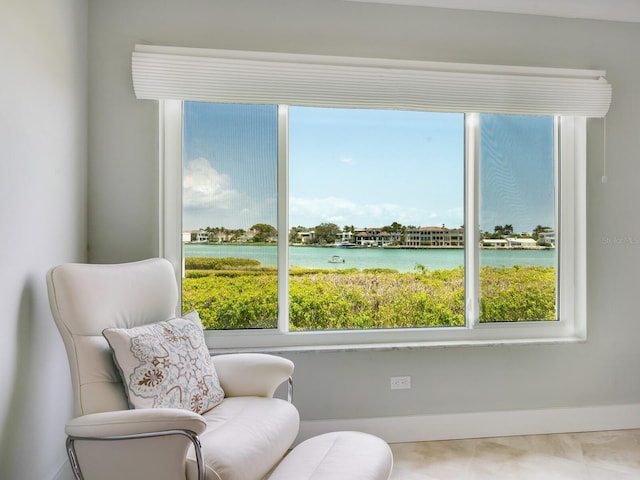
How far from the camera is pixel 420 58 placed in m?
2.78

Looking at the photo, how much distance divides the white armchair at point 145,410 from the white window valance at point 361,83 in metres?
1.00

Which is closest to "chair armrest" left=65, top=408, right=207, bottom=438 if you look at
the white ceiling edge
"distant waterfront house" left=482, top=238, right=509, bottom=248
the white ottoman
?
the white ottoman

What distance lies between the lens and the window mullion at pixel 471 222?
2.91m

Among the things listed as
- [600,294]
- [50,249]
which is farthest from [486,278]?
[50,249]

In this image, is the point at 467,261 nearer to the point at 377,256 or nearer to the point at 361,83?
the point at 377,256

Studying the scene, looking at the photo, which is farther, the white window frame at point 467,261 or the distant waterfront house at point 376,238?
the distant waterfront house at point 376,238

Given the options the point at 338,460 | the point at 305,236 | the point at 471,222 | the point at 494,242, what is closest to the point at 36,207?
the point at 305,236

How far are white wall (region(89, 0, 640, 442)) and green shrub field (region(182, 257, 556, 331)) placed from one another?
0.73 feet

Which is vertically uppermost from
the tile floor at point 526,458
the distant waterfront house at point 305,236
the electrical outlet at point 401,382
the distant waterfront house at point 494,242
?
the distant waterfront house at point 305,236

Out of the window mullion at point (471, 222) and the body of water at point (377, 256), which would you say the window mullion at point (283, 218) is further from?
the window mullion at point (471, 222)

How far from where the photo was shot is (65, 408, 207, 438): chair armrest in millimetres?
1521

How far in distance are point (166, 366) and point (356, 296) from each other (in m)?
1.31

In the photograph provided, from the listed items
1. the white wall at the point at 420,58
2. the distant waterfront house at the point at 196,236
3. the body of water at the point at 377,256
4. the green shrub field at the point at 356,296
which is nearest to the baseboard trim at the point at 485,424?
the white wall at the point at 420,58

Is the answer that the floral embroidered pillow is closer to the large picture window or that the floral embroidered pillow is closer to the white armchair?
the white armchair
